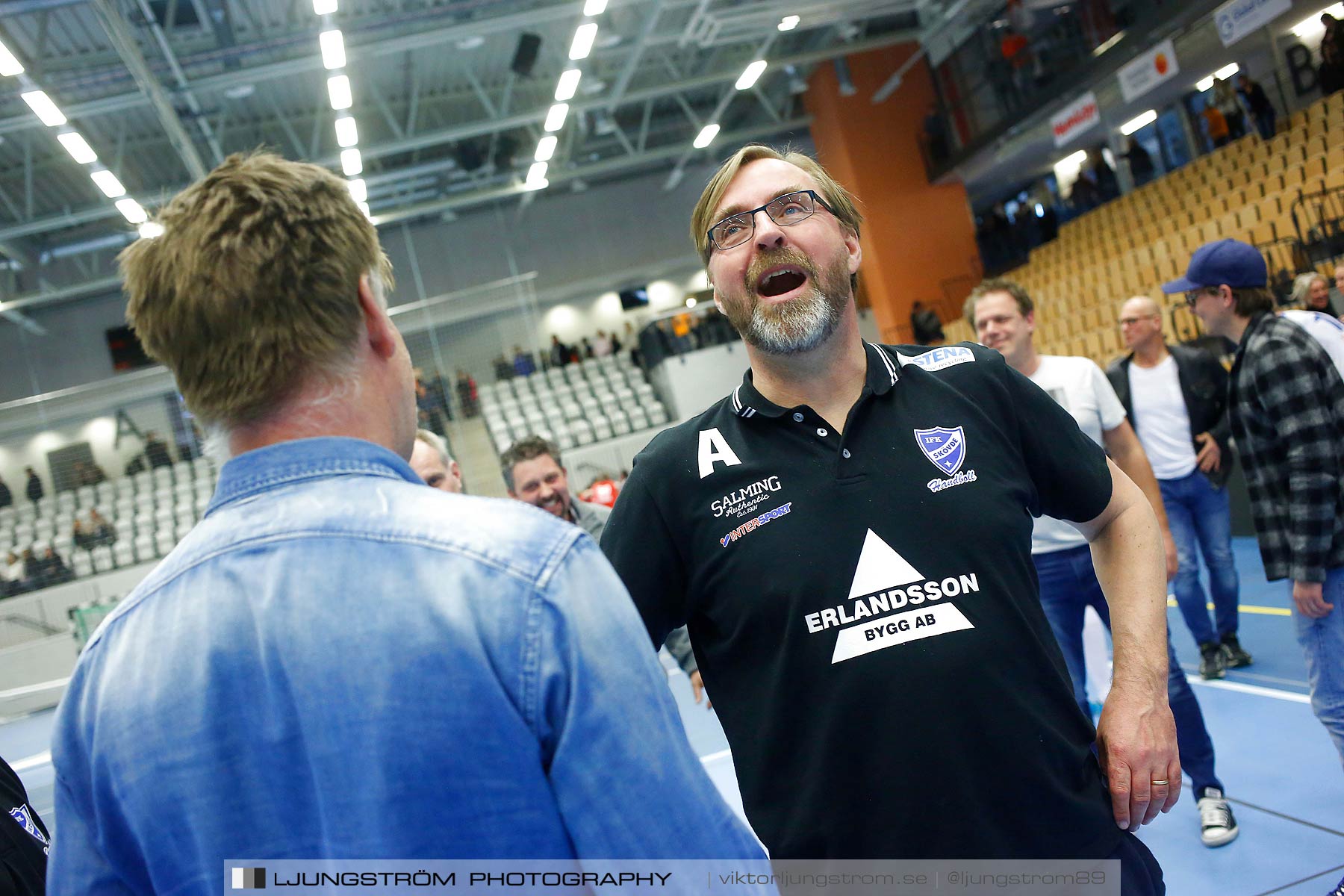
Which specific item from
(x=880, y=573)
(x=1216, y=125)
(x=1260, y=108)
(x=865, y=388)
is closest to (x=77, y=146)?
(x=865, y=388)

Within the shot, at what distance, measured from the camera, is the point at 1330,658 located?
2.90 metres

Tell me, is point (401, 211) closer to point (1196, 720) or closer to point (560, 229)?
point (560, 229)

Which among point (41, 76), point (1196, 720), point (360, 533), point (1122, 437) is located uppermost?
point (41, 76)

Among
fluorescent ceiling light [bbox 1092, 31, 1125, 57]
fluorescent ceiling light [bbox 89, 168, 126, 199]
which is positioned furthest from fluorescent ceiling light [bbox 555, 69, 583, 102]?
fluorescent ceiling light [bbox 1092, 31, 1125, 57]

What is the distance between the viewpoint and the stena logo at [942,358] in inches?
74.2

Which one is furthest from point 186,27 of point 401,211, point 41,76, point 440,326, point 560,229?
point 560,229

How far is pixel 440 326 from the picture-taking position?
1515cm

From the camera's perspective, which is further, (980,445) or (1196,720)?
(1196,720)

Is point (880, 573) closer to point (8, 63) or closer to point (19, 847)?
point (19, 847)

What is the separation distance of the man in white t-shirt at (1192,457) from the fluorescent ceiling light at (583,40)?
32.8 feet

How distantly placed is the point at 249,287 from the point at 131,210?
60.3 feet

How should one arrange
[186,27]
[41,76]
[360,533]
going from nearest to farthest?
[360,533] < [41,76] < [186,27]

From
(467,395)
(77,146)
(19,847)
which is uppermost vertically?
(77,146)

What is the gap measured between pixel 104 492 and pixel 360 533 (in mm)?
18992
